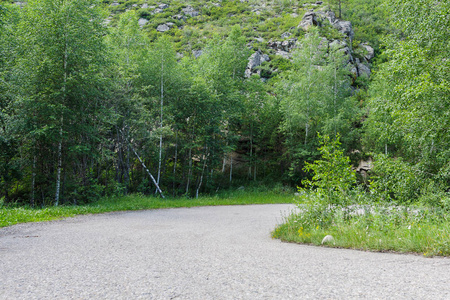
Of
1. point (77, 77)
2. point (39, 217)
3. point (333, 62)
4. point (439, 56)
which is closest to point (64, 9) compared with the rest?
point (77, 77)

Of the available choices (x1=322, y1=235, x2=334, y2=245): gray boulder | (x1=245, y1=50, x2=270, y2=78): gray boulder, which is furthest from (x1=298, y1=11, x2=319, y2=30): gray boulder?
(x1=322, y1=235, x2=334, y2=245): gray boulder

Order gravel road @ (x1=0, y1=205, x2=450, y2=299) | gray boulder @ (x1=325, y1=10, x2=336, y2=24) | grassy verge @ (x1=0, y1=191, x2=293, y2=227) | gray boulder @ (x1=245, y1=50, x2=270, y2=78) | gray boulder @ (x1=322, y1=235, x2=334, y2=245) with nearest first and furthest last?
gravel road @ (x1=0, y1=205, x2=450, y2=299)
gray boulder @ (x1=322, y1=235, x2=334, y2=245)
grassy verge @ (x1=0, y1=191, x2=293, y2=227)
gray boulder @ (x1=245, y1=50, x2=270, y2=78)
gray boulder @ (x1=325, y1=10, x2=336, y2=24)

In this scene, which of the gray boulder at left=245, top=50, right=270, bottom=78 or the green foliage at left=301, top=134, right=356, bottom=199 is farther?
the gray boulder at left=245, top=50, right=270, bottom=78

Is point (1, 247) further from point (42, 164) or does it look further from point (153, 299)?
point (42, 164)

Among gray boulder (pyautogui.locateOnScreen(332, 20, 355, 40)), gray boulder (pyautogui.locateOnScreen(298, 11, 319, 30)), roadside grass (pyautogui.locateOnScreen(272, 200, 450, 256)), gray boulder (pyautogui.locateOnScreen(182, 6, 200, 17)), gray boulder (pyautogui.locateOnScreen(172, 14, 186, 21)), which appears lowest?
roadside grass (pyautogui.locateOnScreen(272, 200, 450, 256))

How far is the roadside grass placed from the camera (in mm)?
4438

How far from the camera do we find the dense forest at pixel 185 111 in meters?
9.62

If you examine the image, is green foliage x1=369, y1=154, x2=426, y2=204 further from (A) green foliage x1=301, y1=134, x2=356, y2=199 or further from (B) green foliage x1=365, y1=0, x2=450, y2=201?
(A) green foliage x1=301, y1=134, x2=356, y2=199

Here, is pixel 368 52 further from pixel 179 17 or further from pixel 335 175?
pixel 179 17

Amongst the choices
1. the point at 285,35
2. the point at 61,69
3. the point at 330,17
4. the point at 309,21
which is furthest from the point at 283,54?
the point at 61,69

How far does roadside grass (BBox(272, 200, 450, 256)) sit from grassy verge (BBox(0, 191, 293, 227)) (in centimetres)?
714

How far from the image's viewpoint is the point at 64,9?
36.8 feet

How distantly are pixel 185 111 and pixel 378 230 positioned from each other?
15.6 metres

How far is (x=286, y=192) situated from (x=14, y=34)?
19.3 metres
